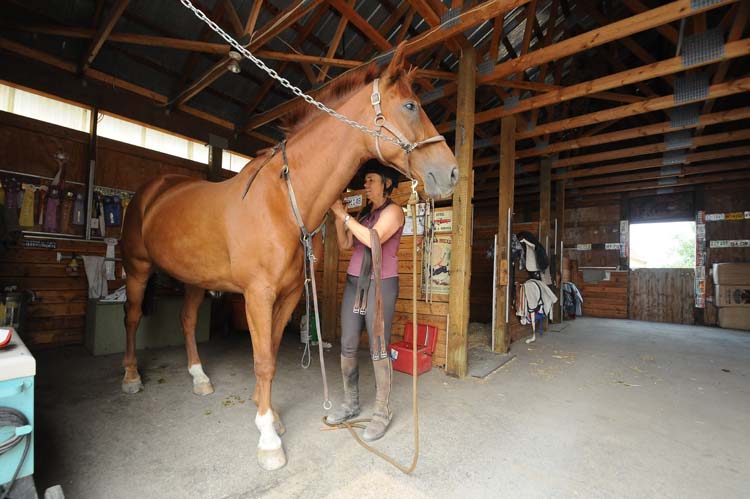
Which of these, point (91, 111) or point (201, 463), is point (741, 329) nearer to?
point (201, 463)

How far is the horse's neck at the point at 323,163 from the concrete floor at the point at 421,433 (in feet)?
4.46

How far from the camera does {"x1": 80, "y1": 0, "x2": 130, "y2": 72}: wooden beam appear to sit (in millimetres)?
3340

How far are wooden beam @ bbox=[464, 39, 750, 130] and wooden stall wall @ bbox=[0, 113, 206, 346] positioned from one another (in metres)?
5.55

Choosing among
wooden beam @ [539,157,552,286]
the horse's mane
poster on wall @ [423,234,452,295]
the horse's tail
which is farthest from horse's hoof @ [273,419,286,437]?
wooden beam @ [539,157,552,286]

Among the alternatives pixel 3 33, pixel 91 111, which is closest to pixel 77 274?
pixel 91 111

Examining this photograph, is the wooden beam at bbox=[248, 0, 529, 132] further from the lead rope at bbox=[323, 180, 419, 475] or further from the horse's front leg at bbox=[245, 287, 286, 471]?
the horse's front leg at bbox=[245, 287, 286, 471]

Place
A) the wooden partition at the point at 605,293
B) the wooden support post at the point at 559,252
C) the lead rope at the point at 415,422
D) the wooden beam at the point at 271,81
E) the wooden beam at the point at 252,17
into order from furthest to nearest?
1. the wooden partition at the point at 605,293
2. the wooden support post at the point at 559,252
3. the wooden beam at the point at 271,81
4. the wooden beam at the point at 252,17
5. the lead rope at the point at 415,422

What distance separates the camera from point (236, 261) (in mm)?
1884

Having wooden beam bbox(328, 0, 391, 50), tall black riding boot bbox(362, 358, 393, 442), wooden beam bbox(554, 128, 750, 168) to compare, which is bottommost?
tall black riding boot bbox(362, 358, 393, 442)

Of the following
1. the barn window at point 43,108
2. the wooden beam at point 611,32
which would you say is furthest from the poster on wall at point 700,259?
the barn window at point 43,108

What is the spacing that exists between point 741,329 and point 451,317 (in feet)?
29.2

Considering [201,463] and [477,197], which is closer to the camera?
[201,463]

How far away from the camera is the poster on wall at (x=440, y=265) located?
3670 mm

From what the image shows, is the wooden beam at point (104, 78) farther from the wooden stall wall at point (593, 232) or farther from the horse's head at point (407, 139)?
the wooden stall wall at point (593, 232)
